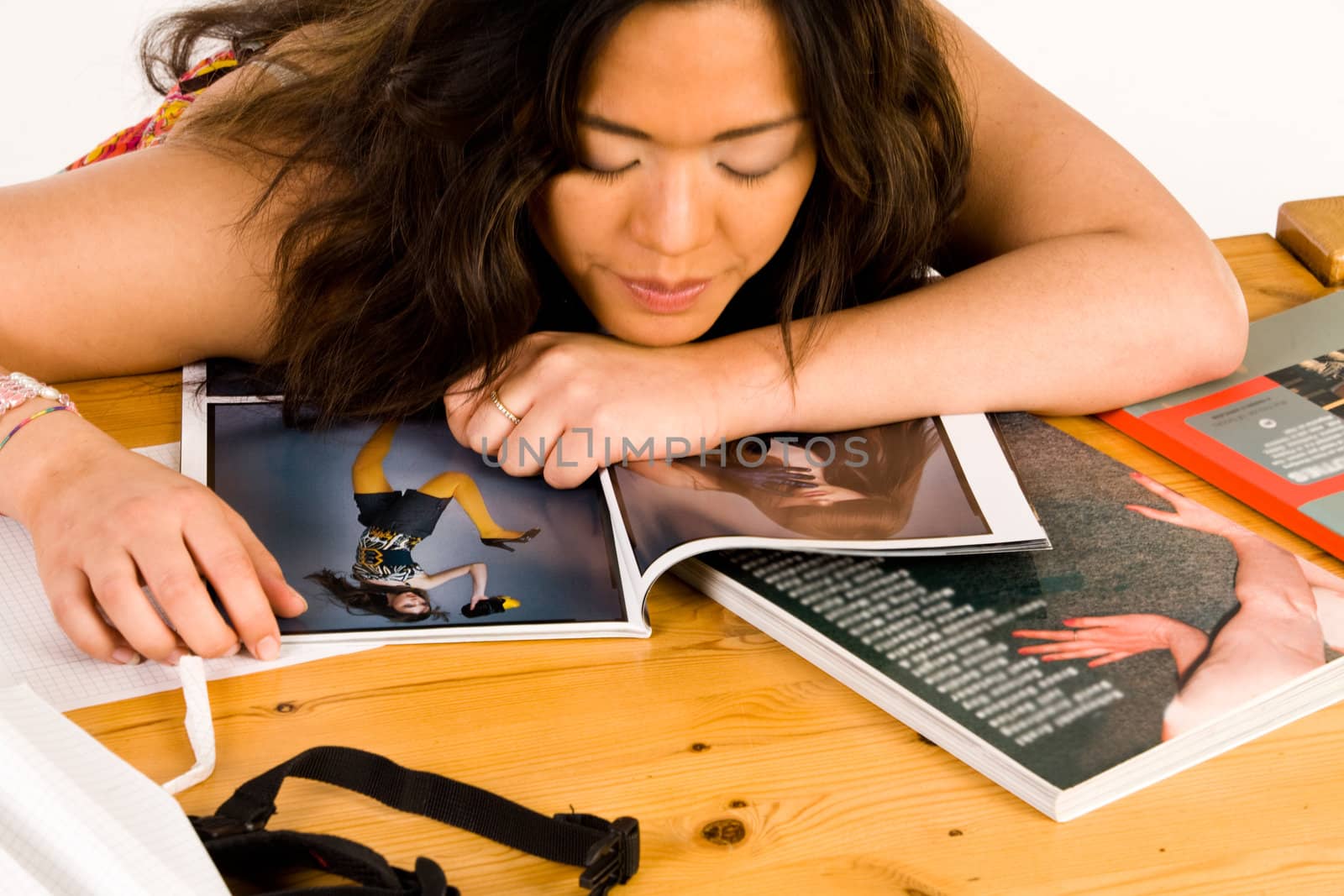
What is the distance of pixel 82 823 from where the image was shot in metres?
0.59

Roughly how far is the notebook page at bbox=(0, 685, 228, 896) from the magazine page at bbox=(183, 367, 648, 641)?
0.17 meters

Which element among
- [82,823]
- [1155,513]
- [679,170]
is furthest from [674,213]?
[82,823]

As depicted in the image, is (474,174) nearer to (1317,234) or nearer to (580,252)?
(580,252)

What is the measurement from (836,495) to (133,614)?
0.42 m

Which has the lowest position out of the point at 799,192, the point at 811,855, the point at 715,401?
the point at 811,855

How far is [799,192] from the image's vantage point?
97cm

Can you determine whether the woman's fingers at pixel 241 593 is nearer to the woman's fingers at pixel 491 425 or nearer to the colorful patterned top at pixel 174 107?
the woman's fingers at pixel 491 425

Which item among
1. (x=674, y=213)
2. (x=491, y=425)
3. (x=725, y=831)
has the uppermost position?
(x=674, y=213)

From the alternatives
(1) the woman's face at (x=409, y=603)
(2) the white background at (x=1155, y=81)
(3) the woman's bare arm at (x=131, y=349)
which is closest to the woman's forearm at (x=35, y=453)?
(3) the woman's bare arm at (x=131, y=349)

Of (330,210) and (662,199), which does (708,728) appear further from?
(330,210)

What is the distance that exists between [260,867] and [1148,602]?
504 millimetres

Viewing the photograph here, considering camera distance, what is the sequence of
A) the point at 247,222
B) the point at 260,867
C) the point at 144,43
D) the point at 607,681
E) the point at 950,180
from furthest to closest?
the point at 144,43, the point at 950,180, the point at 247,222, the point at 607,681, the point at 260,867

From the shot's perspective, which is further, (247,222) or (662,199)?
(247,222)

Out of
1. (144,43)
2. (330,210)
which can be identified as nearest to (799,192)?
(330,210)
